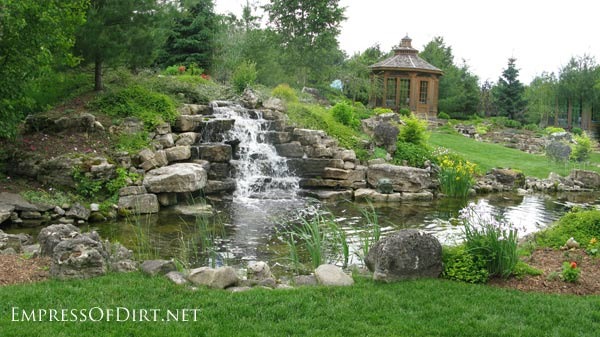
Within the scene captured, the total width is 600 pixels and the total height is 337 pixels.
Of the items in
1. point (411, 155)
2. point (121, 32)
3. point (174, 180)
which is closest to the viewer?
point (174, 180)

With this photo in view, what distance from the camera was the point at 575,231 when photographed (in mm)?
6930

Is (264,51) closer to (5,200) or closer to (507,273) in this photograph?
(5,200)

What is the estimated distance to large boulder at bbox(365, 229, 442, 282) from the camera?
5.51 meters

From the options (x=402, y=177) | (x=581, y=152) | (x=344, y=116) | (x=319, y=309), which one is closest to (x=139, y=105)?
(x=344, y=116)

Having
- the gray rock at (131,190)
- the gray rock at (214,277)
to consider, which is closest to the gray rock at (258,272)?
the gray rock at (214,277)

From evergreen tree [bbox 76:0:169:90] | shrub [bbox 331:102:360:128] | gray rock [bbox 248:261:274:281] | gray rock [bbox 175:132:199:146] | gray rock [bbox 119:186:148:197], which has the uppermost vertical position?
evergreen tree [bbox 76:0:169:90]

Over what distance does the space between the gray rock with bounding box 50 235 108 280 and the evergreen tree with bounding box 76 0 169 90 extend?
8340 millimetres

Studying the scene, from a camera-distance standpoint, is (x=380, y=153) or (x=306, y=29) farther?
(x=306, y=29)

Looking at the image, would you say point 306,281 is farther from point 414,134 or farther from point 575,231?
point 414,134

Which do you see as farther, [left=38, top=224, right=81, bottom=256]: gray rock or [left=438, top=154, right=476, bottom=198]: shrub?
[left=438, top=154, right=476, bottom=198]: shrub

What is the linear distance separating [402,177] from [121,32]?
26.7ft

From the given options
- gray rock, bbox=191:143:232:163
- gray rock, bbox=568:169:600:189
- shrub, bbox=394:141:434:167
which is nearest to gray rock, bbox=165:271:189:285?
gray rock, bbox=191:143:232:163

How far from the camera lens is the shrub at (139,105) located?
13.6m

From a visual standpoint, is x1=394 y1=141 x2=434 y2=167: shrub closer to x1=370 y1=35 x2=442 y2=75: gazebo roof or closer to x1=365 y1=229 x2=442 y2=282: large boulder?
x1=365 y1=229 x2=442 y2=282: large boulder
